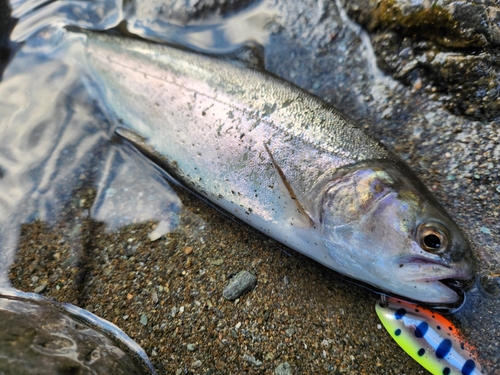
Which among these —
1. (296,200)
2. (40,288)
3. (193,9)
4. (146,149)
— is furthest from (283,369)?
(193,9)

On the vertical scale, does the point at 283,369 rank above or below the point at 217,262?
below

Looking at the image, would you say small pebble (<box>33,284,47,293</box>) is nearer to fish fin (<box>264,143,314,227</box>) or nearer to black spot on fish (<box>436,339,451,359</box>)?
fish fin (<box>264,143,314,227</box>)

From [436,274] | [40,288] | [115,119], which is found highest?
[115,119]

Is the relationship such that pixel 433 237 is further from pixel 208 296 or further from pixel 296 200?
pixel 208 296

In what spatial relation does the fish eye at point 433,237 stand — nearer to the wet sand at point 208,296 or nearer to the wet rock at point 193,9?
the wet sand at point 208,296

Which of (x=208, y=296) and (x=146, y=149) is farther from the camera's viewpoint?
(x=146, y=149)

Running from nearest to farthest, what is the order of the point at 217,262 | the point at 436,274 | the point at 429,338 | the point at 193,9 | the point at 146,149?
the point at 436,274
the point at 429,338
the point at 217,262
the point at 146,149
the point at 193,9

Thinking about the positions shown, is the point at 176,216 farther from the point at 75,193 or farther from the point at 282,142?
the point at 282,142
